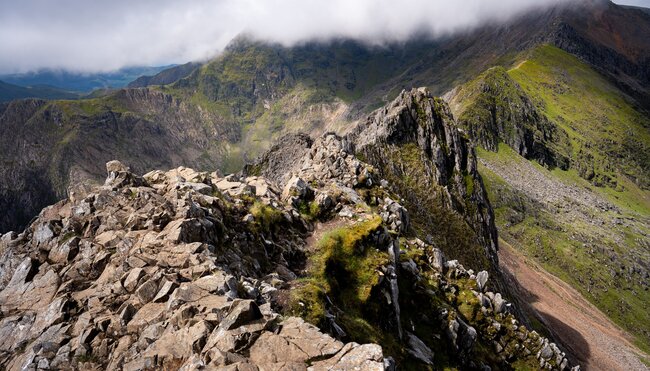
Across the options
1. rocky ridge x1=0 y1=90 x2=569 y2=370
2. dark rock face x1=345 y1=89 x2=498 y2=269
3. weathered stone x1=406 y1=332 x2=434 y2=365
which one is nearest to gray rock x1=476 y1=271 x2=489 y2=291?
rocky ridge x1=0 y1=90 x2=569 y2=370

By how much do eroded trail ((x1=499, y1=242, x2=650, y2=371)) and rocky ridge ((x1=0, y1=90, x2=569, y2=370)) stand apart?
58824 millimetres

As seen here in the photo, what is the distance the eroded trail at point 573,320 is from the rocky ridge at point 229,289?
58824 millimetres

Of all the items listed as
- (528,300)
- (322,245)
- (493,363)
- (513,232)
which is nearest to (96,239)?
(322,245)

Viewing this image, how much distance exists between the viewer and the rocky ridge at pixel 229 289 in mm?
17047

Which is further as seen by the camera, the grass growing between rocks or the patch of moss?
the patch of moss

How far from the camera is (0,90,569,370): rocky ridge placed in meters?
17.0

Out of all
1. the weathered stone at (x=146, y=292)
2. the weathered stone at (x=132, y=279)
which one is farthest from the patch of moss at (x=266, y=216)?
the weathered stone at (x=146, y=292)

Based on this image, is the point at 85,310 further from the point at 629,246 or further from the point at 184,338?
the point at 629,246

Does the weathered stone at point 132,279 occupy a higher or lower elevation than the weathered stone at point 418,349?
higher

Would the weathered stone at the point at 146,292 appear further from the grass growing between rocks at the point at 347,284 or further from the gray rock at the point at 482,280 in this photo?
the gray rock at the point at 482,280

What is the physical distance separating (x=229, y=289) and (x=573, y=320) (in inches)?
4568

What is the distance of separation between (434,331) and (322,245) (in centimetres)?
1314

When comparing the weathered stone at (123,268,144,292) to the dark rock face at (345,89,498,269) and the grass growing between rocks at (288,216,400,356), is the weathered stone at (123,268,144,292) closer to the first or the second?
the grass growing between rocks at (288,216,400,356)

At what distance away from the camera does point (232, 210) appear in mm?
31547
